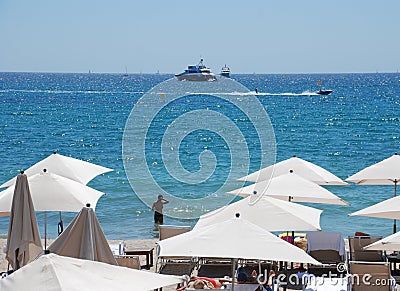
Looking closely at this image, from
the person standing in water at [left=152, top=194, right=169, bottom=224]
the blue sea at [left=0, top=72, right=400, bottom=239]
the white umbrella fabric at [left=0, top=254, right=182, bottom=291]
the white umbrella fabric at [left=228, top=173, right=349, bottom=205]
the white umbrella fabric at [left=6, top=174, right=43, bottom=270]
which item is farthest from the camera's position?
the blue sea at [left=0, top=72, right=400, bottom=239]

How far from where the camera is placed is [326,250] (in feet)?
37.1

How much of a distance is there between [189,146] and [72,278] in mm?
40179

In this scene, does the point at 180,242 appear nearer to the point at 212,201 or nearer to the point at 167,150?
the point at 212,201

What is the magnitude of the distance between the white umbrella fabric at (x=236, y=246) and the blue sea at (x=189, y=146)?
2.80 m

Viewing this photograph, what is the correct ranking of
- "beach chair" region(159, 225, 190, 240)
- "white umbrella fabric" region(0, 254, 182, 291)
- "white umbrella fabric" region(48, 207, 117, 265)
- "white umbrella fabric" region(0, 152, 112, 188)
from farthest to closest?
1. "white umbrella fabric" region(0, 152, 112, 188)
2. "beach chair" region(159, 225, 190, 240)
3. "white umbrella fabric" region(48, 207, 117, 265)
4. "white umbrella fabric" region(0, 254, 182, 291)

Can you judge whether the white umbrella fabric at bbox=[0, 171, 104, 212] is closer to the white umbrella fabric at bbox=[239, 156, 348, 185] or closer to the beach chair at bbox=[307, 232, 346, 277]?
the beach chair at bbox=[307, 232, 346, 277]

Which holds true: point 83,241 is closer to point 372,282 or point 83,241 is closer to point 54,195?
point 54,195

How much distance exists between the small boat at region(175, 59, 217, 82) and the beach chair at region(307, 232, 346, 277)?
88835 mm

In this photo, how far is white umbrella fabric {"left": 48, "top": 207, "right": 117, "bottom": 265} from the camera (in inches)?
307

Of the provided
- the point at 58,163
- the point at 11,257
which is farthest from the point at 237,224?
the point at 58,163

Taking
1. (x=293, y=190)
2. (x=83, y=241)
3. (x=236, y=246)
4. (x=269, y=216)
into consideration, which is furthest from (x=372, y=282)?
(x=83, y=241)

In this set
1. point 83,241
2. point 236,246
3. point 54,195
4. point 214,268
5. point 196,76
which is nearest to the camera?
point 236,246

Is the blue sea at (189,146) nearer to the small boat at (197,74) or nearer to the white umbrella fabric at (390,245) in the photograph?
the white umbrella fabric at (390,245)

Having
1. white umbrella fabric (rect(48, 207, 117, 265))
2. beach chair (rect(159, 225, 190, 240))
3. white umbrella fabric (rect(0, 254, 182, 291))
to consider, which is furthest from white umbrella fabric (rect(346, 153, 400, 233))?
white umbrella fabric (rect(0, 254, 182, 291))
